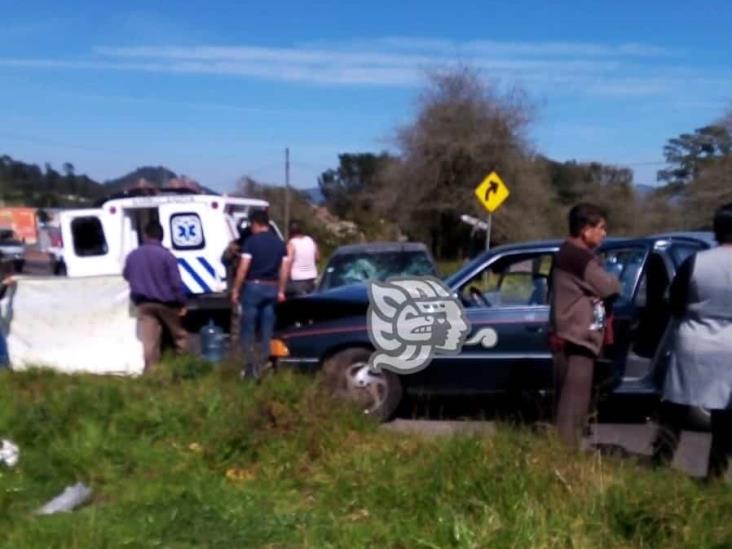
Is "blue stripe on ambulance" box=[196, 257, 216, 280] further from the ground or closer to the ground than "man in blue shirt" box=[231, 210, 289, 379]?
closer to the ground

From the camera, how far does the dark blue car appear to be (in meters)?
9.45

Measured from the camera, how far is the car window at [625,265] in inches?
384

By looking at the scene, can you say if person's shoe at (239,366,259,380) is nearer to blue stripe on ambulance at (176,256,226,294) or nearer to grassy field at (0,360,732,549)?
grassy field at (0,360,732,549)

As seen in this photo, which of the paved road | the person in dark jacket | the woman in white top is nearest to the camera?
the person in dark jacket

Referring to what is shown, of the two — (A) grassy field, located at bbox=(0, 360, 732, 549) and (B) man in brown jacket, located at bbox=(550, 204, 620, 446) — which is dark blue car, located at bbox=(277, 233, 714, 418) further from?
(B) man in brown jacket, located at bbox=(550, 204, 620, 446)

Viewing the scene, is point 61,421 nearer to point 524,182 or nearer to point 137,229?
point 137,229

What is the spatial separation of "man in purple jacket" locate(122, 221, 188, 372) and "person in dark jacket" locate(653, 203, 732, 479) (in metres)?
6.69

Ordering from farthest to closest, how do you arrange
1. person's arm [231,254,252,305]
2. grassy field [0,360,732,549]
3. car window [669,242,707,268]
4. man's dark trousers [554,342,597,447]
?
person's arm [231,254,252,305]
car window [669,242,707,268]
man's dark trousers [554,342,597,447]
grassy field [0,360,732,549]

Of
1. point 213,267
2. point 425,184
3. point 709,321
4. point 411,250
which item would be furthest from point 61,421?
point 425,184

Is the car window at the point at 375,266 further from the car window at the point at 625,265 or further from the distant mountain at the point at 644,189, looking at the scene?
the distant mountain at the point at 644,189

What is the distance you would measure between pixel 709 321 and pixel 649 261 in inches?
126

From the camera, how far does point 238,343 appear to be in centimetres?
1163

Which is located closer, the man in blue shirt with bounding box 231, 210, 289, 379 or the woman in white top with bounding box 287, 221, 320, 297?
the man in blue shirt with bounding box 231, 210, 289, 379

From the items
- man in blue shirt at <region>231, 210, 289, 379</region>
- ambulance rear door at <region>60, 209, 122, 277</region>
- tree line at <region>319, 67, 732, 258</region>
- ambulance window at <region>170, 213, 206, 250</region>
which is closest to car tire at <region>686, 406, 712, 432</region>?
man in blue shirt at <region>231, 210, 289, 379</region>
